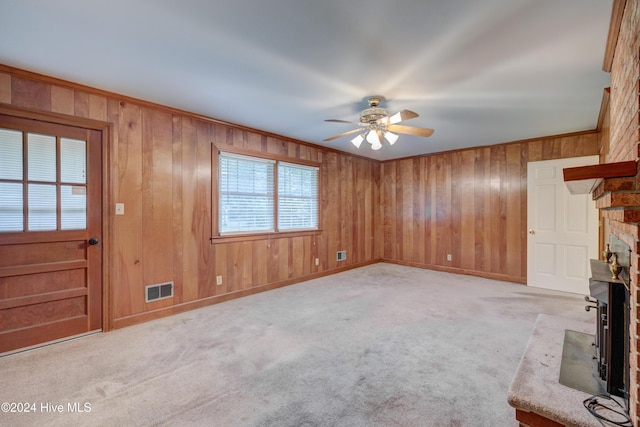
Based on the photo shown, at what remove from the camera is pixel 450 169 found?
18.0ft

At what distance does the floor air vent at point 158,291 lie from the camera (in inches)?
124

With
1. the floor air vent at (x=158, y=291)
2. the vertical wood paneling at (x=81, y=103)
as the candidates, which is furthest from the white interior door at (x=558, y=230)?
the vertical wood paneling at (x=81, y=103)

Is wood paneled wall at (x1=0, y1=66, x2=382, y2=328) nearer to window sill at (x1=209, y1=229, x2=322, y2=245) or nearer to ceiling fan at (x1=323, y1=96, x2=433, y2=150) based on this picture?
window sill at (x1=209, y1=229, x2=322, y2=245)

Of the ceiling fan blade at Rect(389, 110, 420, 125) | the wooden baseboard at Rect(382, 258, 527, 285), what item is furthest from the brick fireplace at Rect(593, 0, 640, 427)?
the wooden baseboard at Rect(382, 258, 527, 285)

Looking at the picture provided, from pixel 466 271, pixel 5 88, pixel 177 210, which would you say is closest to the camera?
pixel 5 88

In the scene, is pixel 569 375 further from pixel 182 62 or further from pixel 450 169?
pixel 450 169

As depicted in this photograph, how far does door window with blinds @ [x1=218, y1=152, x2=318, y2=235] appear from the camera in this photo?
388 centimetres

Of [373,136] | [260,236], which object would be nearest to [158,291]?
[260,236]

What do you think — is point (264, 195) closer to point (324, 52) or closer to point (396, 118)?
point (396, 118)

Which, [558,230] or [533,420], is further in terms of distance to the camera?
[558,230]

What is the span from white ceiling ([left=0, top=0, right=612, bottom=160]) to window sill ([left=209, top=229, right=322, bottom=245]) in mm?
1645

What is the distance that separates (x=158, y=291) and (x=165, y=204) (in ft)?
3.31

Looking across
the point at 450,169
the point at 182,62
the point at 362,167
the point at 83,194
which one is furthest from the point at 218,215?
the point at 450,169

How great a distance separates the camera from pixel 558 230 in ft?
14.0
